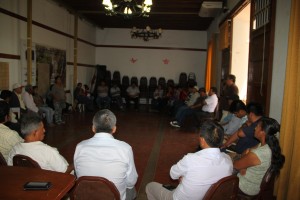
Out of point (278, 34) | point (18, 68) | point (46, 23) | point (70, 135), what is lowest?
point (70, 135)

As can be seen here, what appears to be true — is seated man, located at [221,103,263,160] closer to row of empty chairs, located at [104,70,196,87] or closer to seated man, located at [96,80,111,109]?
seated man, located at [96,80,111,109]

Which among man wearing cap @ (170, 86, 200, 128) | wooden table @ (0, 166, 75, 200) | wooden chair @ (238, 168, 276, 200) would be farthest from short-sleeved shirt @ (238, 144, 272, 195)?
man wearing cap @ (170, 86, 200, 128)

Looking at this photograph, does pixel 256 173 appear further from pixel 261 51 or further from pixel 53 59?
pixel 53 59

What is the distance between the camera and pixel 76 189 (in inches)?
69.7

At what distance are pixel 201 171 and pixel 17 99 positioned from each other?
466 centimetres

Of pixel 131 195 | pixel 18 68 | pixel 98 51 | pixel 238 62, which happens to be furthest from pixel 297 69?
pixel 98 51

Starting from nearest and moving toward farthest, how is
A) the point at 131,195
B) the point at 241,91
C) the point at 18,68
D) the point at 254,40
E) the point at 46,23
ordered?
the point at 131,195 < the point at 254,40 < the point at 18,68 < the point at 241,91 < the point at 46,23

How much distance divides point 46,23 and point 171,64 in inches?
238

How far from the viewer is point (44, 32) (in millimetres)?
7699

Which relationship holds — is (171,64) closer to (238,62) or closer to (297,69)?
(238,62)

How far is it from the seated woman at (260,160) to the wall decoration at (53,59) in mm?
6265

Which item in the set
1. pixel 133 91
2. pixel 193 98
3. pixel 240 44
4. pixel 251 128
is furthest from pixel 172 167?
pixel 133 91

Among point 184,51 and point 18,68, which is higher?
point 184,51

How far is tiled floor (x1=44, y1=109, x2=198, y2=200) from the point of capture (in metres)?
4.00
